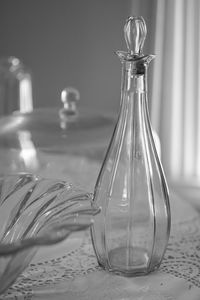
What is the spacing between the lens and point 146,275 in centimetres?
68

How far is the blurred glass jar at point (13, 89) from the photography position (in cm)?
225

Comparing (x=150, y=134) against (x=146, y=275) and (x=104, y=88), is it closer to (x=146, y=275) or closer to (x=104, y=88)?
(x=146, y=275)

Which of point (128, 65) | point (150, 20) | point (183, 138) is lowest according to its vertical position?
A: point (183, 138)

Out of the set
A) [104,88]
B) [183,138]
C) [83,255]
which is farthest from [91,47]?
[83,255]

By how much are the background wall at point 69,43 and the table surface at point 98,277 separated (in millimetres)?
2317

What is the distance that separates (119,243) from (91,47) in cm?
256

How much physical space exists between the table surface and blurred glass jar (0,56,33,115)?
4.88 feet

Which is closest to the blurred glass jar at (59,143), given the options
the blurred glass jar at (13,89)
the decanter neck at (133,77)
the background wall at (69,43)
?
the decanter neck at (133,77)

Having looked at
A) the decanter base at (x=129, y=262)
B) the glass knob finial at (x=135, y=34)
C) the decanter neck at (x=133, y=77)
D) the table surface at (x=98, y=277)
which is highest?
the glass knob finial at (x=135, y=34)

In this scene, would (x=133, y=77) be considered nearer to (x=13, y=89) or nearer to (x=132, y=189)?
(x=132, y=189)

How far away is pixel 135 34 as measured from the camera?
68cm

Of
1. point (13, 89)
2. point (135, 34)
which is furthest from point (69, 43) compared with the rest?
point (135, 34)

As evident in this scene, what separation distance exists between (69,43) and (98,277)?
2659 millimetres

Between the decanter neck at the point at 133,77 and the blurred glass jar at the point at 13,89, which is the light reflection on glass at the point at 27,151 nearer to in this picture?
the decanter neck at the point at 133,77
